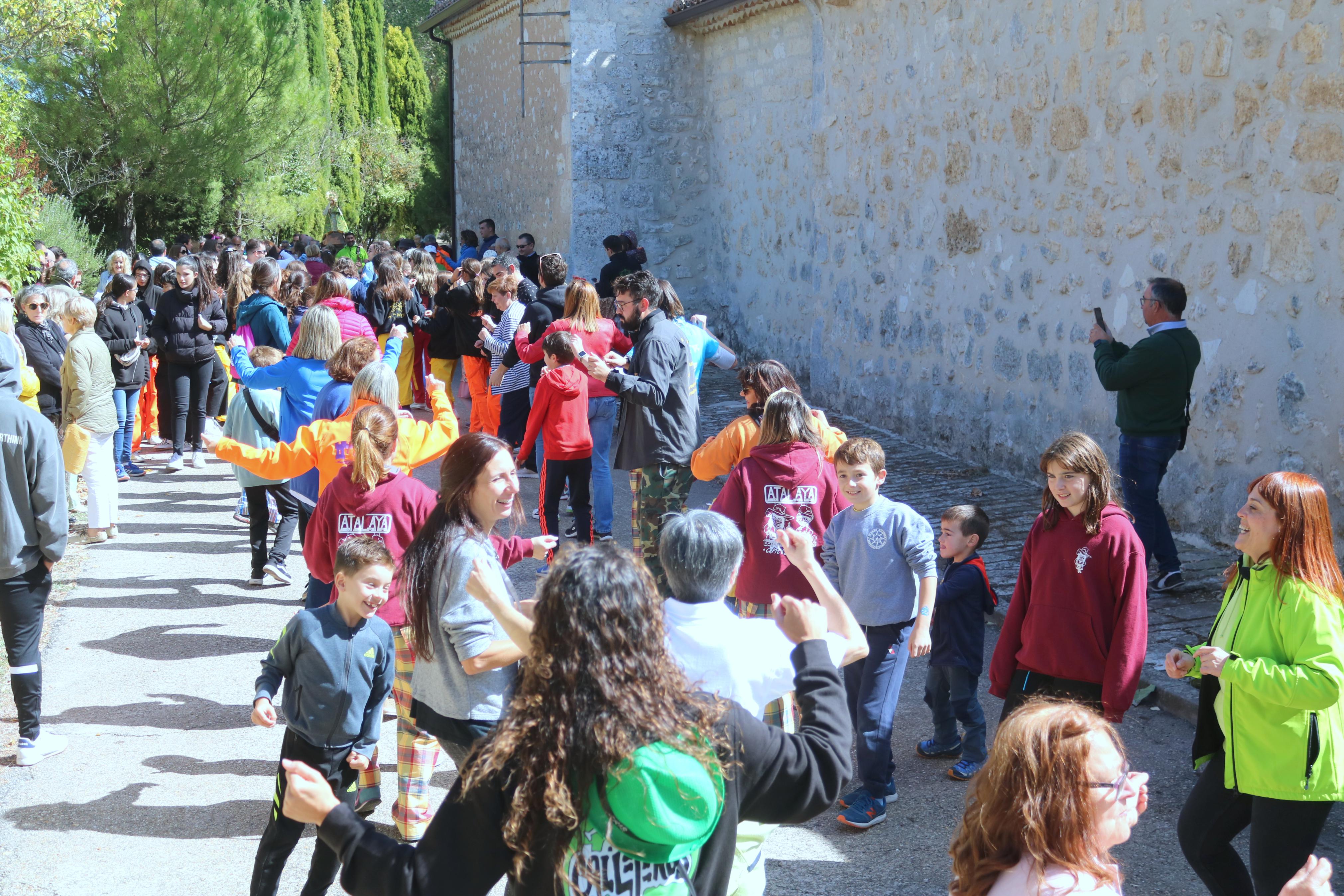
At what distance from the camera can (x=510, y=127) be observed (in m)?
20.0

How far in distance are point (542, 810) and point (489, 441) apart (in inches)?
71.9

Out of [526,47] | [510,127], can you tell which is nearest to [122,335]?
[526,47]

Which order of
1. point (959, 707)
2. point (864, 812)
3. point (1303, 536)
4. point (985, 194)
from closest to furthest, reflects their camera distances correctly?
1. point (1303, 536)
2. point (864, 812)
3. point (959, 707)
4. point (985, 194)

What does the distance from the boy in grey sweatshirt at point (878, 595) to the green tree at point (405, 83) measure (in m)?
31.7

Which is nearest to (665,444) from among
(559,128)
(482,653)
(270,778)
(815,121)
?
(270,778)

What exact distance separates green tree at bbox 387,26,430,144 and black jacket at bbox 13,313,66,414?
1032 inches

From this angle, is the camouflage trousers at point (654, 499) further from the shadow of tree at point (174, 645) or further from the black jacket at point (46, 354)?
the black jacket at point (46, 354)

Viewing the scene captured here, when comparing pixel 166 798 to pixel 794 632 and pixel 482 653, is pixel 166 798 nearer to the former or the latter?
pixel 482 653

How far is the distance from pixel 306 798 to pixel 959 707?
130 inches

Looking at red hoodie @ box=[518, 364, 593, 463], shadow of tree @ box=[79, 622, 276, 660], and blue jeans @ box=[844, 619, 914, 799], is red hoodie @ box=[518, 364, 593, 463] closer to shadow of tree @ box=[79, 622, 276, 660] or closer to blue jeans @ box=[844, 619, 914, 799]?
shadow of tree @ box=[79, 622, 276, 660]

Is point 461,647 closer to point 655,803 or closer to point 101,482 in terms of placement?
point 655,803

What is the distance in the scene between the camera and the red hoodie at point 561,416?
708cm

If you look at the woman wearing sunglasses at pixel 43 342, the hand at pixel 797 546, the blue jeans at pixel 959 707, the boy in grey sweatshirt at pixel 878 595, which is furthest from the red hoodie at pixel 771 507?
the woman wearing sunglasses at pixel 43 342

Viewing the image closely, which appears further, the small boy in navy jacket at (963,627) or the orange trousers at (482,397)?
the orange trousers at (482,397)
